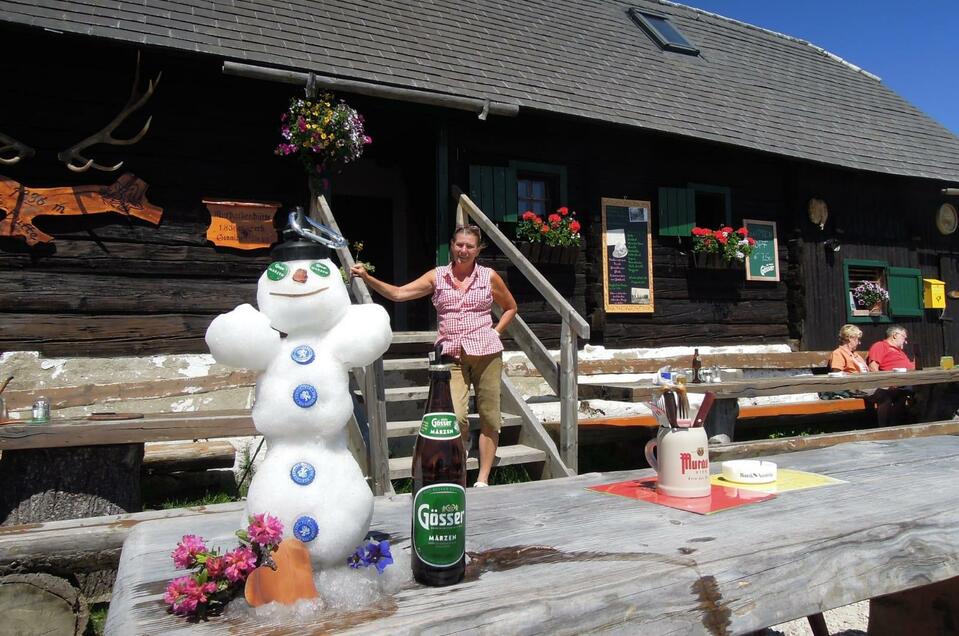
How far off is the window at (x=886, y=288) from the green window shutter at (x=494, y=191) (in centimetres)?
557

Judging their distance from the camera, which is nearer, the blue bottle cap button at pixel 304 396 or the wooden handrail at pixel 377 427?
the blue bottle cap button at pixel 304 396

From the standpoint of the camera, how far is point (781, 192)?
976 centimetres

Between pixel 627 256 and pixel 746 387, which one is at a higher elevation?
pixel 627 256

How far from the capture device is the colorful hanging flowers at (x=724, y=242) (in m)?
8.68

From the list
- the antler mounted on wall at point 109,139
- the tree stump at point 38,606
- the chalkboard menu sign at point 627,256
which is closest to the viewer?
the tree stump at point 38,606

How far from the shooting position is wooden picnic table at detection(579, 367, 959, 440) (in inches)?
198

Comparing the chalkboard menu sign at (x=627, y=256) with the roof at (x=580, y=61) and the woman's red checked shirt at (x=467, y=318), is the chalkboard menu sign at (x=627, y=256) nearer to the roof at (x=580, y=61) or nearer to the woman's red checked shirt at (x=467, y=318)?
the roof at (x=580, y=61)

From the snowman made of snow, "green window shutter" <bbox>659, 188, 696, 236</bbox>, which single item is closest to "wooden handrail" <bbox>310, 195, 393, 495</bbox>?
the snowman made of snow

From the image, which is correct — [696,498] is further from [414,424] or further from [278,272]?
[414,424]

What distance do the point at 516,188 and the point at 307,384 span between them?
6.50m

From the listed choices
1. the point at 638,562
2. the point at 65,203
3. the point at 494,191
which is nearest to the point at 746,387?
the point at 494,191

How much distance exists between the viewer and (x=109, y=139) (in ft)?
18.7

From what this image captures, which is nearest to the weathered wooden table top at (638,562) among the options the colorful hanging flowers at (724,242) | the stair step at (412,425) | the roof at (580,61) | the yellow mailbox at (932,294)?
the stair step at (412,425)

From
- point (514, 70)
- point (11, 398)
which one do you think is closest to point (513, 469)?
point (11, 398)
